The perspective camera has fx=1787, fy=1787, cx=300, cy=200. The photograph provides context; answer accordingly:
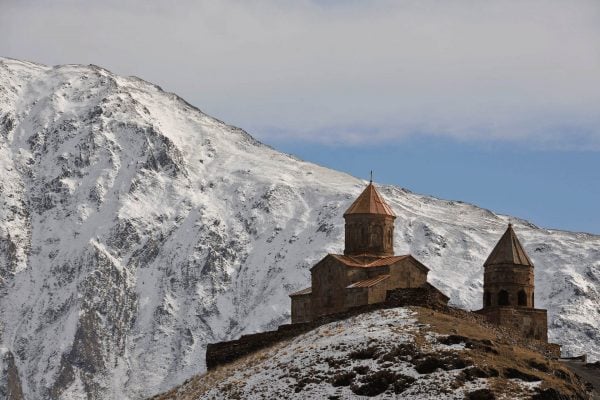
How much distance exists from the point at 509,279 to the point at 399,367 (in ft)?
102

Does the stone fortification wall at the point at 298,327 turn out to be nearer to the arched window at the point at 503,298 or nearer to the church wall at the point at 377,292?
the church wall at the point at 377,292

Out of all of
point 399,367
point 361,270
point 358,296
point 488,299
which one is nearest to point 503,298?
point 488,299

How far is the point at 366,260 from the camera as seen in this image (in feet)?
344

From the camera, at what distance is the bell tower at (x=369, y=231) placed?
10681 centimetres

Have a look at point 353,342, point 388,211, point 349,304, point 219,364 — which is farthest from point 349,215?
point 353,342

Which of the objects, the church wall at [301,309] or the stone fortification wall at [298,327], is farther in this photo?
the church wall at [301,309]

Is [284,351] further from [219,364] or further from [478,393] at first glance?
[478,393]

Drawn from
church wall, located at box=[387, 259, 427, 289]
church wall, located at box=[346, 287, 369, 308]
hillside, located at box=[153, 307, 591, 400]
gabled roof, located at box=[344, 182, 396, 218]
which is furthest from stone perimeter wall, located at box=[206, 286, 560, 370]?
gabled roof, located at box=[344, 182, 396, 218]

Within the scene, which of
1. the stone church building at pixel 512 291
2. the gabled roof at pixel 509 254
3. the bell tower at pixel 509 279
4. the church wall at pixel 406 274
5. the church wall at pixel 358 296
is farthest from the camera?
the gabled roof at pixel 509 254

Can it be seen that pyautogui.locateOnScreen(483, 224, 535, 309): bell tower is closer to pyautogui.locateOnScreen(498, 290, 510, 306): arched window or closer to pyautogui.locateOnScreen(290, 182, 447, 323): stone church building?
pyautogui.locateOnScreen(498, 290, 510, 306): arched window

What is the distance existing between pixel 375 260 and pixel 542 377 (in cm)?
3032

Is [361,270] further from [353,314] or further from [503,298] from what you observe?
[353,314]

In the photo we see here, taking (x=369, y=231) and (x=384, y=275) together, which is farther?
(x=369, y=231)

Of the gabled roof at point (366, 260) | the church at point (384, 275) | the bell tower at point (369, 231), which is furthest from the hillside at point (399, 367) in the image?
the bell tower at point (369, 231)
